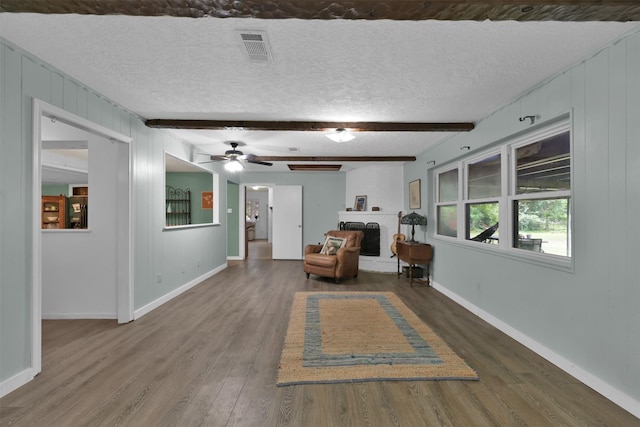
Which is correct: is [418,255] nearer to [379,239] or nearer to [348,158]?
[379,239]

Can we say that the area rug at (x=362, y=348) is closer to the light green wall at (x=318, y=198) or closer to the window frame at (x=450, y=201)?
the window frame at (x=450, y=201)

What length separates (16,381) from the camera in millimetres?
1927

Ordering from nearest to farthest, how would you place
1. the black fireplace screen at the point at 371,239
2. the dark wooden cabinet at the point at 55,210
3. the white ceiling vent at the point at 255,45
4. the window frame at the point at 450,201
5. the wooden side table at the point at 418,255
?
1. the white ceiling vent at the point at 255,45
2. the window frame at the point at 450,201
3. the wooden side table at the point at 418,255
4. the black fireplace screen at the point at 371,239
5. the dark wooden cabinet at the point at 55,210

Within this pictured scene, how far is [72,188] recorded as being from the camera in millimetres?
7398

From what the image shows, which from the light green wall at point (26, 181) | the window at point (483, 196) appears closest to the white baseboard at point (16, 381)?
the light green wall at point (26, 181)

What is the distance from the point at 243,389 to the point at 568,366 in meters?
2.42

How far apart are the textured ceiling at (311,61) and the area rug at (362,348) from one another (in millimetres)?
2306

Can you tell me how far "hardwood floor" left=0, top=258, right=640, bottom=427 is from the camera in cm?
165

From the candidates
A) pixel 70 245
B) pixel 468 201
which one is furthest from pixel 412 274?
pixel 70 245

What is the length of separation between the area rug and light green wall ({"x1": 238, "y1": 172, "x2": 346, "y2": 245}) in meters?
3.88

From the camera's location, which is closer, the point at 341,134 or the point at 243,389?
the point at 243,389

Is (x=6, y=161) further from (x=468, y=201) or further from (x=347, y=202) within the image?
(x=347, y=202)

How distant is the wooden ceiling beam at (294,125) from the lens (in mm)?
3447

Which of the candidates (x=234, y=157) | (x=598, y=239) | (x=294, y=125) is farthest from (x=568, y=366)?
(x=234, y=157)
